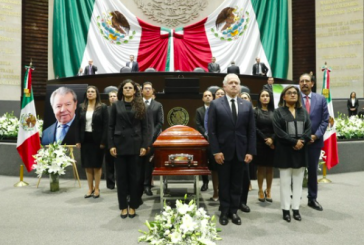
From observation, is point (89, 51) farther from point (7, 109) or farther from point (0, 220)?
point (0, 220)

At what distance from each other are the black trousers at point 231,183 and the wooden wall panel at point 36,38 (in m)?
9.42

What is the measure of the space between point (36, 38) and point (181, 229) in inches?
431

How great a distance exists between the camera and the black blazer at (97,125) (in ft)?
13.9

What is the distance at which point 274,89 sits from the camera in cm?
464

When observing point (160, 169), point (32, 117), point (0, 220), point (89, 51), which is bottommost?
point (0, 220)

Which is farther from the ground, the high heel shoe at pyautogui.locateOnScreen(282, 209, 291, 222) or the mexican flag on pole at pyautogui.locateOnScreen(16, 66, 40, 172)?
the mexican flag on pole at pyautogui.locateOnScreen(16, 66, 40, 172)

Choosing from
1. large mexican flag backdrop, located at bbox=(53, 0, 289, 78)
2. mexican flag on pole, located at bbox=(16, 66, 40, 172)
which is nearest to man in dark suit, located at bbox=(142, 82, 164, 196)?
mexican flag on pole, located at bbox=(16, 66, 40, 172)

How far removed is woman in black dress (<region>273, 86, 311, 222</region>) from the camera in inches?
130

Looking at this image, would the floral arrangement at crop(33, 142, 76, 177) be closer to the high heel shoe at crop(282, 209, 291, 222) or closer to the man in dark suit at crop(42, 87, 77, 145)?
the man in dark suit at crop(42, 87, 77, 145)

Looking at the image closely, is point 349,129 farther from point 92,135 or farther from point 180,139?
point 92,135

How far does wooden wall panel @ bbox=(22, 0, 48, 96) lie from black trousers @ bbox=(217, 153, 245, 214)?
9.42m

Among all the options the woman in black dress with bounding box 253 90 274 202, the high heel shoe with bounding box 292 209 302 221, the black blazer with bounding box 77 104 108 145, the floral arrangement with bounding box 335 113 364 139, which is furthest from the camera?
the floral arrangement with bounding box 335 113 364 139

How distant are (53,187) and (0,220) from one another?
143 cm

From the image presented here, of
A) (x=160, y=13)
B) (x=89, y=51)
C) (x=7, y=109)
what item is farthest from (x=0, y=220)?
(x=160, y=13)
